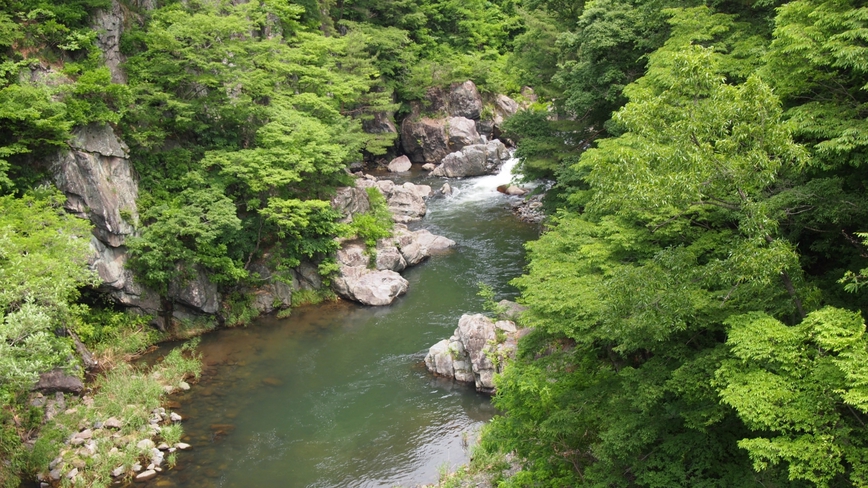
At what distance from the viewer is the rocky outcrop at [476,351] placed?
54.3 feet

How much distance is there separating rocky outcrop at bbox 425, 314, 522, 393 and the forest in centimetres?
302

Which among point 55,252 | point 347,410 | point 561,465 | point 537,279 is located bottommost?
point 347,410

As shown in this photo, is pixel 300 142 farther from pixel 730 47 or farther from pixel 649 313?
pixel 649 313

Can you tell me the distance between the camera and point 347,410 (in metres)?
16.3

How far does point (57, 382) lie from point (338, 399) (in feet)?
24.7

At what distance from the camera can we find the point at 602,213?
14953mm

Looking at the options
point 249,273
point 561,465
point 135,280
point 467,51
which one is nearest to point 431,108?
point 467,51

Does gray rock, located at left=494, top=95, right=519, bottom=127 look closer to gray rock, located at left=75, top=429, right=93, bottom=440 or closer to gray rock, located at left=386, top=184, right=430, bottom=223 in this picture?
gray rock, located at left=386, top=184, right=430, bottom=223

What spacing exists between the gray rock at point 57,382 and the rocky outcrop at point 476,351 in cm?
1011

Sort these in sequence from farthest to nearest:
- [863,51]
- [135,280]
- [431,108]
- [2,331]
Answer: [431,108] → [135,280] → [2,331] → [863,51]

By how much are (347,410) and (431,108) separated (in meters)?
30.3

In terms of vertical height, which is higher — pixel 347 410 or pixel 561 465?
pixel 561 465

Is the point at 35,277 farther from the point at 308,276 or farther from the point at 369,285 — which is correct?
the point at 369,285

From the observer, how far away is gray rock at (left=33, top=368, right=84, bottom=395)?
1416 centimetres
